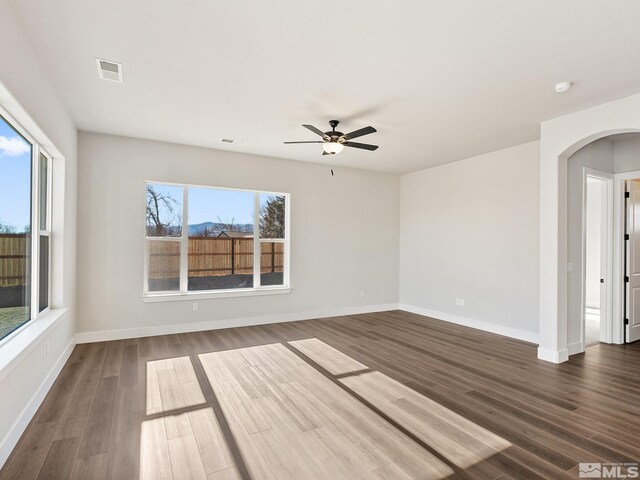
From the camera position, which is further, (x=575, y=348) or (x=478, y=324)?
(x=478, y=324)

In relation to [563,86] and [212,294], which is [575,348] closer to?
[563,86]

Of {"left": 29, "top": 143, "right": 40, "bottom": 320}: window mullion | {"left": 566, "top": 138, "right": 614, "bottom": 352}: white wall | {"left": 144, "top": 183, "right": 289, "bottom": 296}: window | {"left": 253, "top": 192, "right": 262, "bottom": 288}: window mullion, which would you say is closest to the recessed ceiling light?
{"left": 566, "top": 138, "right": 614, "bottom": 352}: white wall

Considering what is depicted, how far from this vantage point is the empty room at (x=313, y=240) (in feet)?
7.61

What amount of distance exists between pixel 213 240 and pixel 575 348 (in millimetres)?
5429

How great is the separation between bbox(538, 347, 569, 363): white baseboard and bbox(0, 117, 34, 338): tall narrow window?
213 inches

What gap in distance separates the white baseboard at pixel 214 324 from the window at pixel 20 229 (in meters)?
1.35

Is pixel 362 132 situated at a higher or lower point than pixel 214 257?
higher

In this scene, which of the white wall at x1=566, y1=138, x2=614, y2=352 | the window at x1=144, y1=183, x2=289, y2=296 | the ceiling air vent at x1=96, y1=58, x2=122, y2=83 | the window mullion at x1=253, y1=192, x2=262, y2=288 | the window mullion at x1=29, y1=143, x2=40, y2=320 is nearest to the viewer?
the ceiling air vent at x1=96, y1=58, x2=122, y2=83

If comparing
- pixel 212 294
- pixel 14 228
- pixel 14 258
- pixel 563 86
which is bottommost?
pixel 212 294

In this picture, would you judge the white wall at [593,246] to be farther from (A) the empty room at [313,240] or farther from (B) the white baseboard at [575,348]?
(B) the white baseboard at [575,348]

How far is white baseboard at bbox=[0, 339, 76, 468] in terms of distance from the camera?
7.36ft

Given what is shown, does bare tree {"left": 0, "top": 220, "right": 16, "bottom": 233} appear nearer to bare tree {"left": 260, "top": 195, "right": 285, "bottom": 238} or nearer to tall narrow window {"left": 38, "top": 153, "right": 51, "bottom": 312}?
tall narrow window {"left": 38, "top": 153, "right": 51, "bottom": 312}

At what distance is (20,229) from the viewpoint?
9.55ft

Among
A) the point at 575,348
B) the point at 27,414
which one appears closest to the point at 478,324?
the point at 575,348
